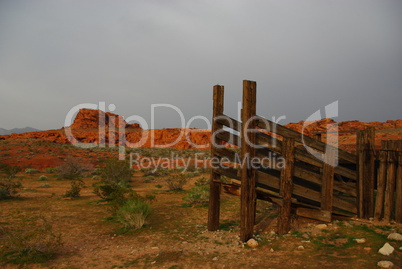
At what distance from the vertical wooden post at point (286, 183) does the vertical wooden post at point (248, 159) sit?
684 millimetres

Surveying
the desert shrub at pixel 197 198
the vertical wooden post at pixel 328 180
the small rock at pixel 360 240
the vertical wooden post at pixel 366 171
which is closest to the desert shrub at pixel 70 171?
the desert shrub at pixel 197 198

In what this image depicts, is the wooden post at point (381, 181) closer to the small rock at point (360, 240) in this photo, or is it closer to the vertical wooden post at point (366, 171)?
the vertical wooden post at point (366, 171)

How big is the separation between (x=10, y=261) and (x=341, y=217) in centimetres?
730

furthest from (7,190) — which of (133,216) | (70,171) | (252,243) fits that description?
(252,243)

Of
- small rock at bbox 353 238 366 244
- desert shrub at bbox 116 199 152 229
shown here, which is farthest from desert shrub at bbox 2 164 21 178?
small rock at bbox 353 238 366 244

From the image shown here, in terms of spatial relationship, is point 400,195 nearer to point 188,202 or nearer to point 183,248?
point 183,248

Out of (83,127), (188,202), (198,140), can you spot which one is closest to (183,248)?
(188,202)

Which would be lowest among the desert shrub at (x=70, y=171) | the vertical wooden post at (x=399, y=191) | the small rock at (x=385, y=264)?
the desert shrub at (x=70, y=171)

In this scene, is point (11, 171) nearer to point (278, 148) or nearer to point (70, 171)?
point (70, 171)

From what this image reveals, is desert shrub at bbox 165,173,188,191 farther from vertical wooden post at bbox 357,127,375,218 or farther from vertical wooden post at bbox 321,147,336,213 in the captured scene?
vertical wooden post at bbox 357,127,375,218

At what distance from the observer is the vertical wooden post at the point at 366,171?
219 inches

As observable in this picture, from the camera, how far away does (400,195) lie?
536 centimetres

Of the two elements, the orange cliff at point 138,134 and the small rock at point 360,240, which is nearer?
the small rock at point 360,240

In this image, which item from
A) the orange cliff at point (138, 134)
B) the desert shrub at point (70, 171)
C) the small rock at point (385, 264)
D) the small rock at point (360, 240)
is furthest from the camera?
the orange cliff at point (138, 134)
